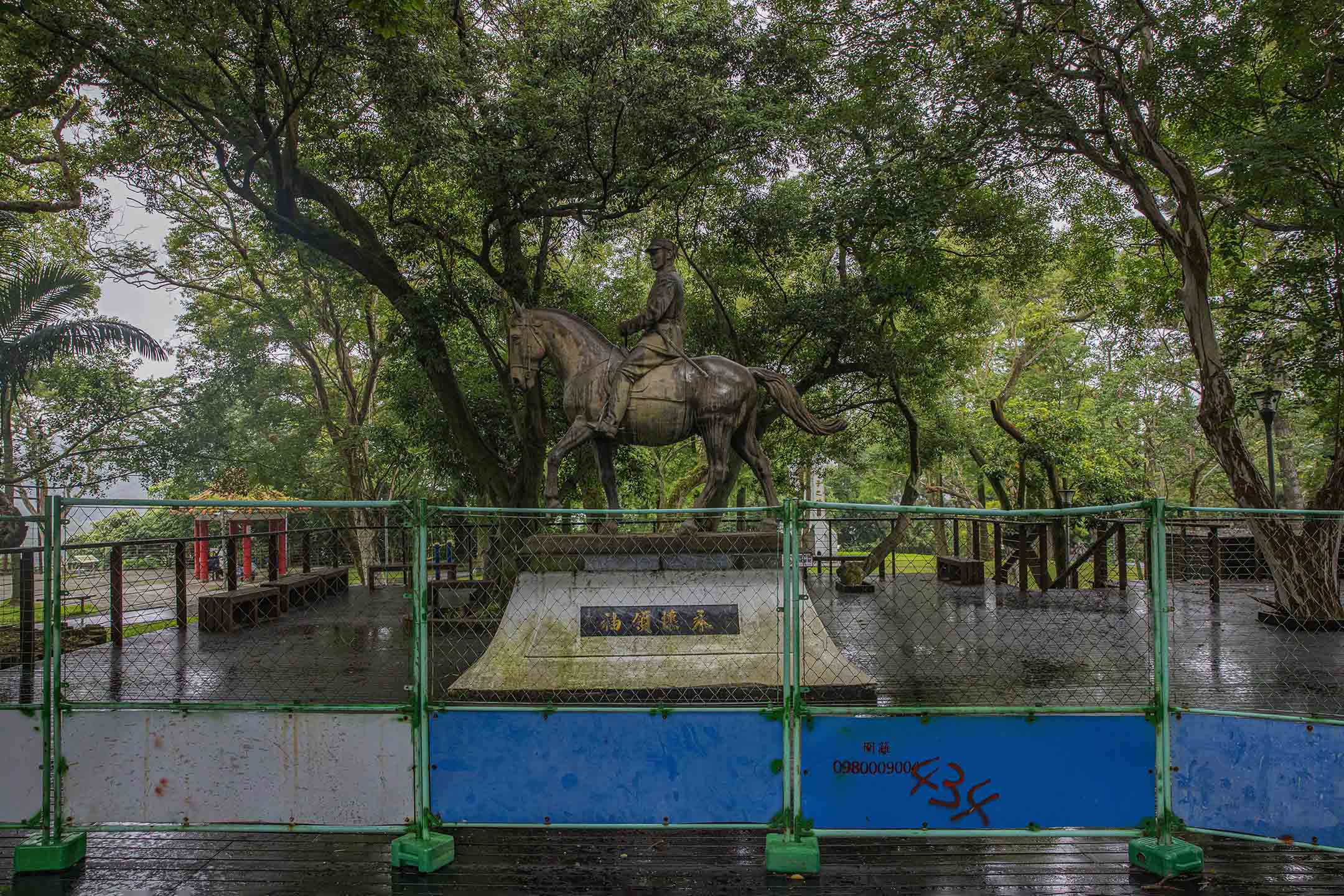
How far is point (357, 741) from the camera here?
353 centimetres

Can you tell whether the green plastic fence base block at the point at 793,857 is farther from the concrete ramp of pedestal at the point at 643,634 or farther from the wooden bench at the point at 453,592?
the wooden bench at the point at 453,592

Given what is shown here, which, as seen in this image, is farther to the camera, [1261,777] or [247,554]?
[247,554]

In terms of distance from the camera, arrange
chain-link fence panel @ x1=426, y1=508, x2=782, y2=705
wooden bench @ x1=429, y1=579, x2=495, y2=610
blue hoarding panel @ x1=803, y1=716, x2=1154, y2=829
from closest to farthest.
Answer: blue hoarding panel @ x1=803, y1=716, x2=1154, y2=829 → chain-link fence panel @ x1=426, y1=508, x2=782, y2=705 → wooden bench @ x1=429, y1=579, x2=495, y2=610

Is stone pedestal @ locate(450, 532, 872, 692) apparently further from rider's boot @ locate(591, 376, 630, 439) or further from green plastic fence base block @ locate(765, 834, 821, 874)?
green plastic fence base block @ locate(765, 834, 821, 874)

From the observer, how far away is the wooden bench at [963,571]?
13.6 metres

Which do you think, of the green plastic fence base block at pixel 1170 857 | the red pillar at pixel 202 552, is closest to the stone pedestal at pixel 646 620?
the green plastic fence base block at pixel 1170 857

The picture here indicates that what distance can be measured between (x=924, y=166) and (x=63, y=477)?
16779 mm

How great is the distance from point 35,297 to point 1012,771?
38.3ft

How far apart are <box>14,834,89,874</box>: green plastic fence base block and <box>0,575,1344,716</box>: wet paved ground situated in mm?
1159

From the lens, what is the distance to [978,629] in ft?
30.8

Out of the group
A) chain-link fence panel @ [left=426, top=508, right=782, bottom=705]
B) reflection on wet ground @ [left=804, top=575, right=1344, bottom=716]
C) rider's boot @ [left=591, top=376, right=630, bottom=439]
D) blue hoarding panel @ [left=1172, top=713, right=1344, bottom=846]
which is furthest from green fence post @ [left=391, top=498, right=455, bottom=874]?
blue hoarding panel @ [left=1172, top=713, right=1344, bottom=846]

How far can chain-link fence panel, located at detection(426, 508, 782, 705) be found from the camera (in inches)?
218

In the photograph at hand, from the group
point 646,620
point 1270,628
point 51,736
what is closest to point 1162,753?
point 646,620

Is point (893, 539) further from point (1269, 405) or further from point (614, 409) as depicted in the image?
point (614, 409)
